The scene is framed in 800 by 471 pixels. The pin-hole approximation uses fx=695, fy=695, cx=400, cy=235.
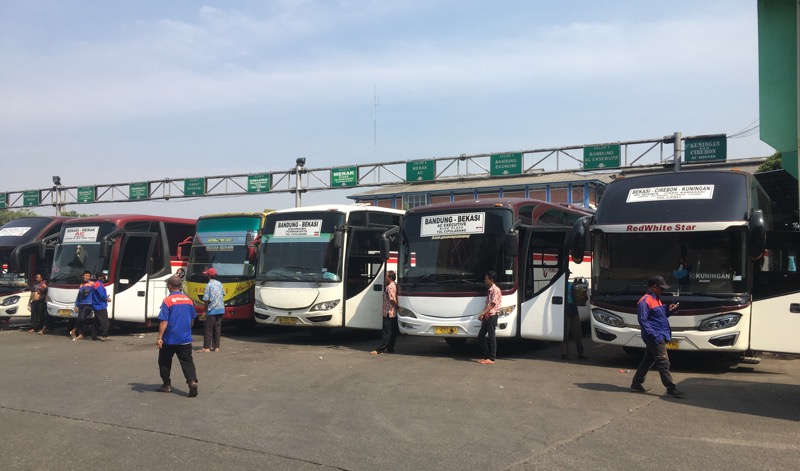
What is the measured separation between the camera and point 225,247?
18.2m

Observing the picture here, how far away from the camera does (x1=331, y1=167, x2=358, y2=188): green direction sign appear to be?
34.3m

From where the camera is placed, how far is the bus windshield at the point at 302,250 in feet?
53.1

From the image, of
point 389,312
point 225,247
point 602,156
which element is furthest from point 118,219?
point 602,156

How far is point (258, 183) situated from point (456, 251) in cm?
2445

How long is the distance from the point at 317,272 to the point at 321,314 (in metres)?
1.00

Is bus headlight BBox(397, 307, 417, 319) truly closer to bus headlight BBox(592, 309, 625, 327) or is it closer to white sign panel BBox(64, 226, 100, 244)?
bus headlight BBox(592, 309, 625, 327)

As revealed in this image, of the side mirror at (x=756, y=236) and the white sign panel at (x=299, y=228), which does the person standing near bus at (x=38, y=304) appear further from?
the side mirror at (x=756, y=236)

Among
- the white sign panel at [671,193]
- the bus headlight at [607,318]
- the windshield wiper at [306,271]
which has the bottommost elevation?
the bus headlight at [607,318]

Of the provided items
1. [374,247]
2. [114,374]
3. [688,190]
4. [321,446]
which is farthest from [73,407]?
[688,190]

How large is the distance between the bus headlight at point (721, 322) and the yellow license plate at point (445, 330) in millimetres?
4534

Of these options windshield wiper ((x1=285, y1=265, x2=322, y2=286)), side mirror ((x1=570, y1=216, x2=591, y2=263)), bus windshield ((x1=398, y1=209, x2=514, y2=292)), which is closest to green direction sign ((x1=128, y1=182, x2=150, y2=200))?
windshield wiper ((x1=285, y1=265, x2=322, y2=286))

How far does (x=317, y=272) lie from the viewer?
16203 mm

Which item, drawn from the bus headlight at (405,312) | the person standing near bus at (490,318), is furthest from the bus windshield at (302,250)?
the person standing near bus at (490,318)

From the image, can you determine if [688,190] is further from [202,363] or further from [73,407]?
[73,407]
